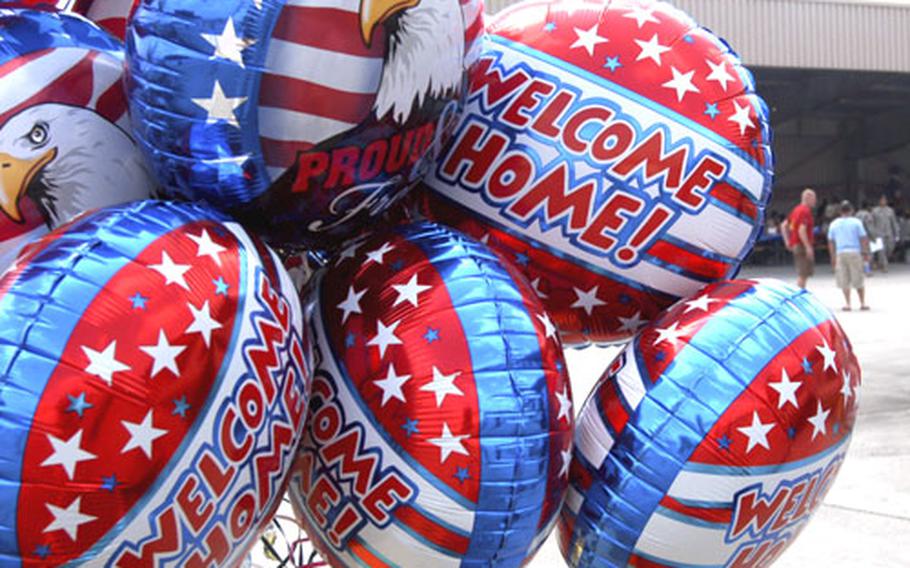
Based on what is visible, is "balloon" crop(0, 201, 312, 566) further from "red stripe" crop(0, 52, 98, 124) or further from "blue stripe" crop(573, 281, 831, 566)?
"blue stripe" crop(573, 281, 831, 566)

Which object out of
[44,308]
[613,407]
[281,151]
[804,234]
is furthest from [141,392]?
[804,234]

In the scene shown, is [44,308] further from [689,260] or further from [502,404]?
[689,260]

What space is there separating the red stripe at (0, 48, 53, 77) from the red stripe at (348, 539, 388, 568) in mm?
970

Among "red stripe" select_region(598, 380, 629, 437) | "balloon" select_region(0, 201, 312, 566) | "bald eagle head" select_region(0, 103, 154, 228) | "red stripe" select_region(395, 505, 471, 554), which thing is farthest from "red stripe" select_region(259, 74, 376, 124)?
"red stripe" select_region(598, 380, 629, 437)

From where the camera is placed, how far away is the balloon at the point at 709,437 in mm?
1829

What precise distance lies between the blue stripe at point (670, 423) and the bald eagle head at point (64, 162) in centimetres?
101

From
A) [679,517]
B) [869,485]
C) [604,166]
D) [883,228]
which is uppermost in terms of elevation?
[604,166]

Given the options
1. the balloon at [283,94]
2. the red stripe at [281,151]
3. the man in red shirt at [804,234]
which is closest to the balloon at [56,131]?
the balloon at [283,94]

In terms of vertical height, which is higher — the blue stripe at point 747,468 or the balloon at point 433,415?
the balloon at point 433,415

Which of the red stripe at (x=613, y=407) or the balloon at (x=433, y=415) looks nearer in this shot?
the balloon at (x=433, y=415)

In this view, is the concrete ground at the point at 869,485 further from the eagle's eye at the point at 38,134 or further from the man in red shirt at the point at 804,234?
the man in red shirt at the point at 804,234

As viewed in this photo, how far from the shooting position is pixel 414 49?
1.66 metres

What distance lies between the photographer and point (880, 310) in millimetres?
11016

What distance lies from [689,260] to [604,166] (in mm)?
265
